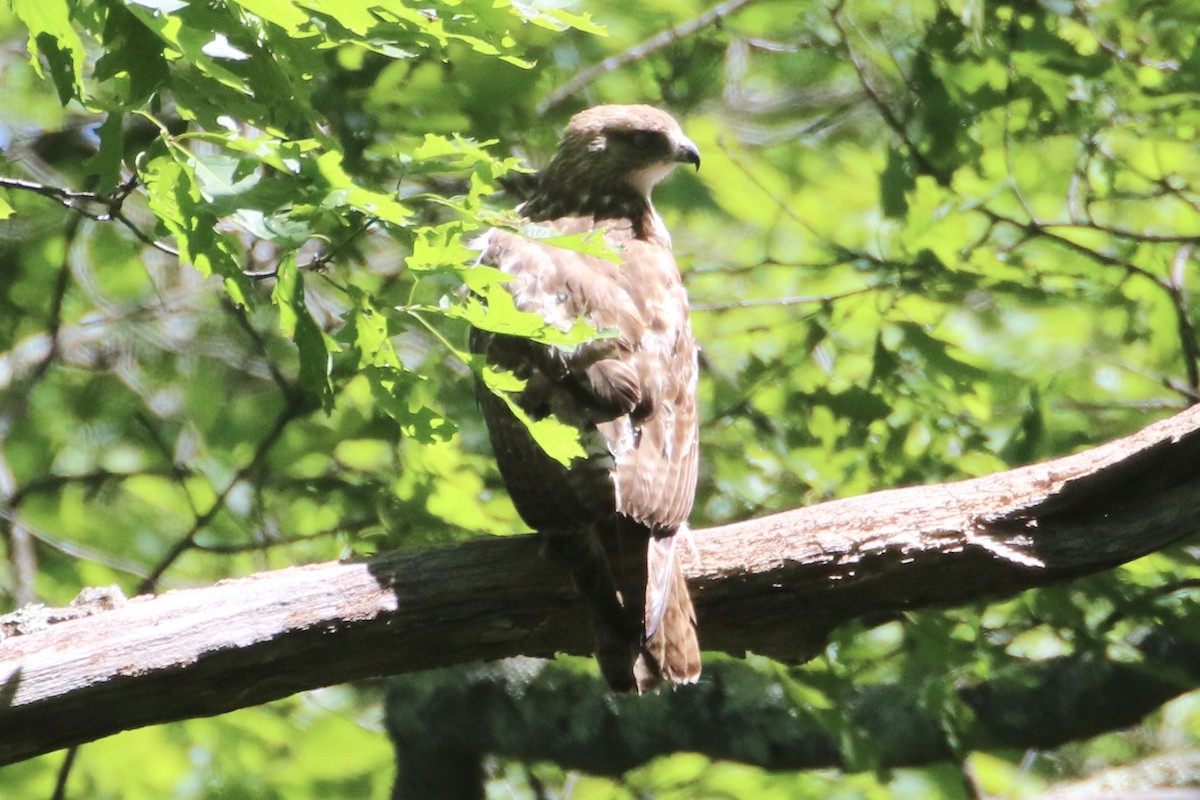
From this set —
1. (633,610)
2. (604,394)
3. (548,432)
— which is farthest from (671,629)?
(548,432)

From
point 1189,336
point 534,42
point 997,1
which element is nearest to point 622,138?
point 534,42

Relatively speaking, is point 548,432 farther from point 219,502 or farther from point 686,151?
point 219,502

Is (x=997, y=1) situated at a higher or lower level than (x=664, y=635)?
higher

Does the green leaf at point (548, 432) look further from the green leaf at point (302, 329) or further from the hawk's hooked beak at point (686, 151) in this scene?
the hawk's hooked beak at point (686, 151)

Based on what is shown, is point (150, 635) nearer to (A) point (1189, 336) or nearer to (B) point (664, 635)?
(B) point (664, 635)

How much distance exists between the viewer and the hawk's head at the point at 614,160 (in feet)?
14.7

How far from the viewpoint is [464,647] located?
10.1 ft

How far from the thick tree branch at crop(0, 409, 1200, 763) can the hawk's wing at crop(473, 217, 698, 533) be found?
0.16 m

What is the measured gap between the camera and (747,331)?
4.63 meters

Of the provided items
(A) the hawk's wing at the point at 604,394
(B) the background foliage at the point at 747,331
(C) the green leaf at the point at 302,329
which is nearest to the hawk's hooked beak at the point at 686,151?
(B) the background foliage at the point at 747,331

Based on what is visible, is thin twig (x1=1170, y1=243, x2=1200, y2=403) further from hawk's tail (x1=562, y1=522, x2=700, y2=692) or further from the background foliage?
hawk's tail (x1=562, y1=522, x2=700, y2=692)

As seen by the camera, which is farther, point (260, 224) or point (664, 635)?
point (664, 635)

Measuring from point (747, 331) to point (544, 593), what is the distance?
1.79 m

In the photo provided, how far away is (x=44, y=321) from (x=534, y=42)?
2119 millimetres
